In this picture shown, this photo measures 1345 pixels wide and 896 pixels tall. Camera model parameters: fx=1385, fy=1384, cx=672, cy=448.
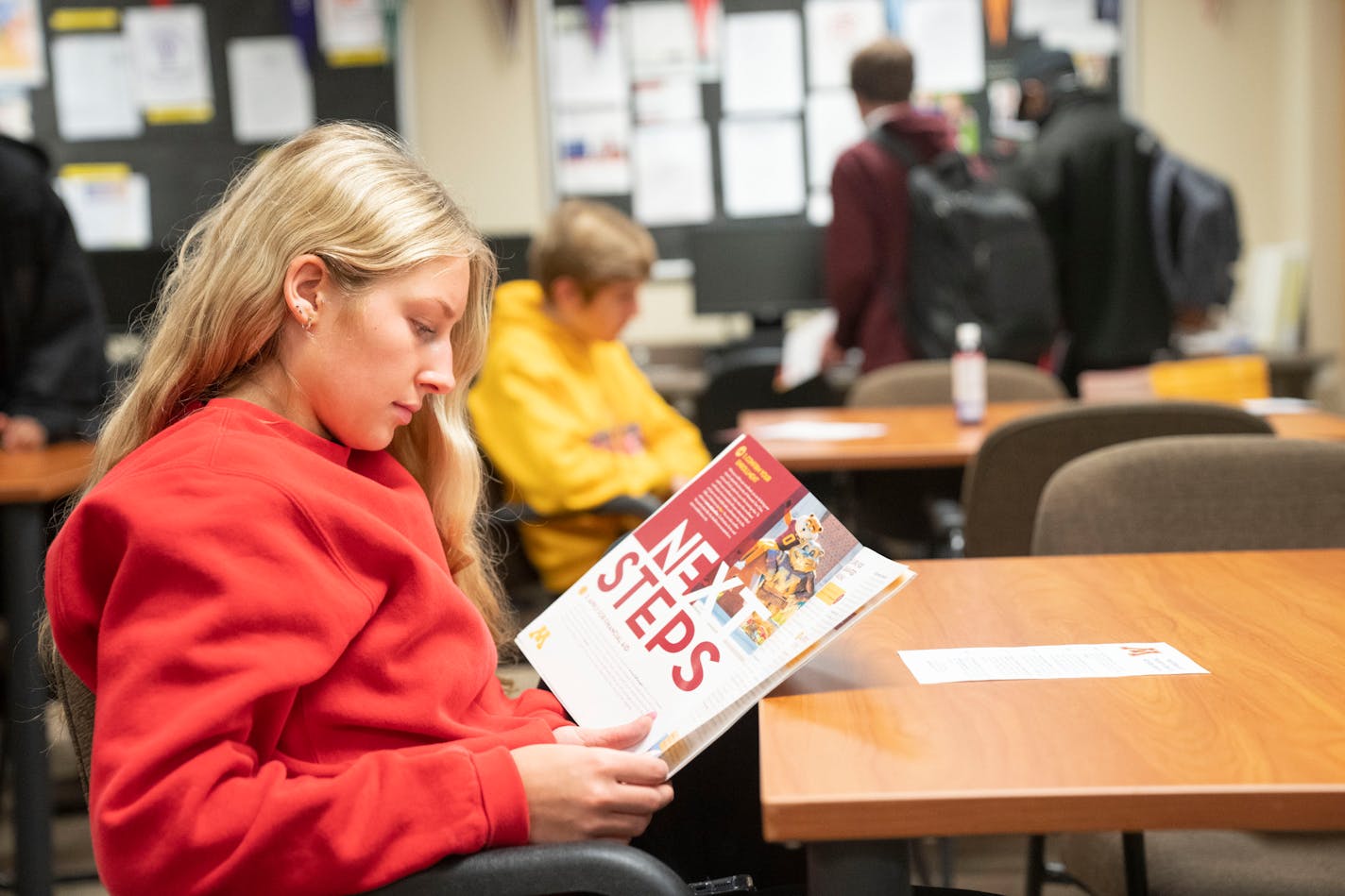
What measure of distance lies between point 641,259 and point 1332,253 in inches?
144

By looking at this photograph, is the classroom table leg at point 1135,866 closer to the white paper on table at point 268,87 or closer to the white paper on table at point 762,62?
the white paper on table at point 762,62

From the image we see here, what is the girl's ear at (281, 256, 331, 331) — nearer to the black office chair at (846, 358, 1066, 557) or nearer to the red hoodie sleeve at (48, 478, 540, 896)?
the red hoodie sleeve at (48, 478, 540, 896)

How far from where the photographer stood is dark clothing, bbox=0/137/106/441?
2.82 meters

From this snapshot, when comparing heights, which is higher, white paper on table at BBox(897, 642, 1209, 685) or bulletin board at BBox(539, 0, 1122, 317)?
bulletin board at BBox(539, 0, 1122, 317)

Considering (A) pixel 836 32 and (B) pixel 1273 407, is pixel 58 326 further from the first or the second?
(A) pixel 836 32

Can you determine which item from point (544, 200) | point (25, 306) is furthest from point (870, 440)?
point (544, 200)

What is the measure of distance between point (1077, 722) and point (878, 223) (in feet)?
9.78

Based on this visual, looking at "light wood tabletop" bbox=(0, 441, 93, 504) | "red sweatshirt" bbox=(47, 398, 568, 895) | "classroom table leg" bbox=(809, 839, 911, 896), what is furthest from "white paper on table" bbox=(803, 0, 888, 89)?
"classroom table leg" bbox=(809, 839, 911, 896)

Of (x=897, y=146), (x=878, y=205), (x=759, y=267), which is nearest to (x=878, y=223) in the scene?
(x=878, y=205)

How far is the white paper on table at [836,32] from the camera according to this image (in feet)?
18.6

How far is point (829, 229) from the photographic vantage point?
379cm

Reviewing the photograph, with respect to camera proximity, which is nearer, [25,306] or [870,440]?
[870,440]

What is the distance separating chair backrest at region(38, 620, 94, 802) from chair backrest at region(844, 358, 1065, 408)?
2.42 m

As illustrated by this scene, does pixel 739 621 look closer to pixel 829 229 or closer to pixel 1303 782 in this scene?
pixel 1303 782
